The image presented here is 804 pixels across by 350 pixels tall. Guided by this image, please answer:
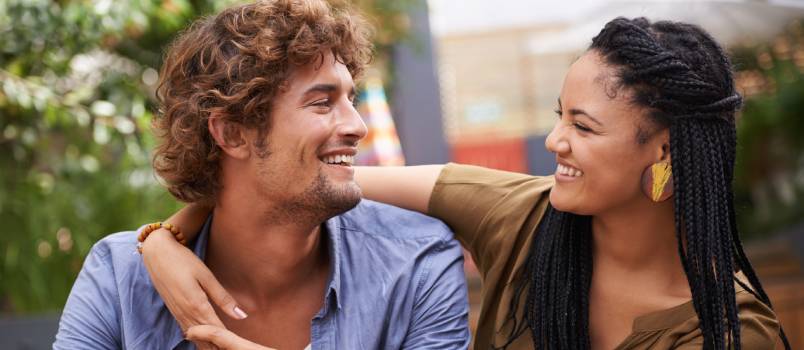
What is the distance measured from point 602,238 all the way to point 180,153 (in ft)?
3.53

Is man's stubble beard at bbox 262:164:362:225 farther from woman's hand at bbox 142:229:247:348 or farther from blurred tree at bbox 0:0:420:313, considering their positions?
blurred tree at bbox 0:0:420:313

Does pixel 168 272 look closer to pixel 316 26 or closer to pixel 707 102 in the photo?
pixel 316 26

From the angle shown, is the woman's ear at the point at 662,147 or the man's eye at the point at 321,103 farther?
the man's eye at the point at 321,103

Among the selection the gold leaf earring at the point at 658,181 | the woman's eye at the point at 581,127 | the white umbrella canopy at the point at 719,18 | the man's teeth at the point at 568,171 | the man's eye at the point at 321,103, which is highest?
the white umbrella canopy at the point at 719,18

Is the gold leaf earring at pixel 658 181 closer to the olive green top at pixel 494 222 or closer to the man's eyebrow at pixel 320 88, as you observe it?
the olive green top at pixel 494 222

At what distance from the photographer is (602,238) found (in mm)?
2332

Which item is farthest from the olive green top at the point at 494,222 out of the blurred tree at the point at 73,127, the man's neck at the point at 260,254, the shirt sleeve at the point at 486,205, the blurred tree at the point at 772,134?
the blurred tree at the point at 772,134

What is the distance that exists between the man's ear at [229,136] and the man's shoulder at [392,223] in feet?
1.10

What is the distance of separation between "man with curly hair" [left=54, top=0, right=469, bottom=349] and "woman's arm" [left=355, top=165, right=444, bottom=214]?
6 centimetres

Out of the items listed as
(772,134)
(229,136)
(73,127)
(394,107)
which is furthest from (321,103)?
(772,134)

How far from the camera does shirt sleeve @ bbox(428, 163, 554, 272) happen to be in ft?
7.92

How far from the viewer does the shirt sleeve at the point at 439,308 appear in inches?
89.7

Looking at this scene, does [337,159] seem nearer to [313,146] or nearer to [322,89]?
[313,146]

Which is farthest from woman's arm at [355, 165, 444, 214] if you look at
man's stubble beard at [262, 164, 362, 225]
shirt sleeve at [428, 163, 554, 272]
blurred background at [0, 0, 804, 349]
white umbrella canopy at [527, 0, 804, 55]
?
white umbrella canopy at [527, 0, 804, 55]
